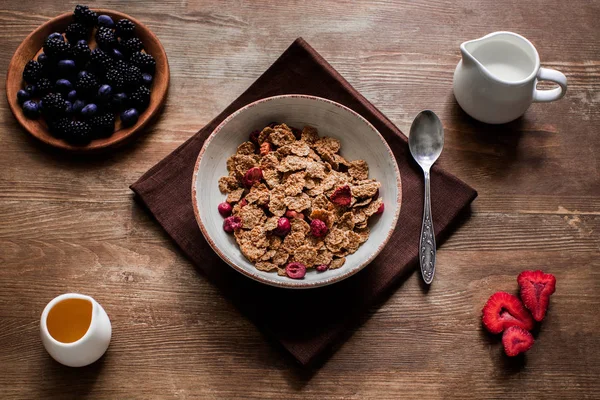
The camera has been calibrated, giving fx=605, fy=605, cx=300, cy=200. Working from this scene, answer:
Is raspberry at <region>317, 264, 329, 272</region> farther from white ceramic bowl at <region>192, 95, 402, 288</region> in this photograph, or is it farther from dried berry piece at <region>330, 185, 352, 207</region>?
dried berry piece at <region>330, 185, 352, 207</region>

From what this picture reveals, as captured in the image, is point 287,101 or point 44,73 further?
point 44,73

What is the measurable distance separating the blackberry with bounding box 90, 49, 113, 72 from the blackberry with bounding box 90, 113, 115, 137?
0.12 metres

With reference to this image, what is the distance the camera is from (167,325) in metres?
1.40

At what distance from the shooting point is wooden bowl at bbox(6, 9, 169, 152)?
1464mm

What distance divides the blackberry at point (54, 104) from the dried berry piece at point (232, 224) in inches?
19.4

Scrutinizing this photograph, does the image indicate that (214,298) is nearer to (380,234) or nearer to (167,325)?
(167,325)

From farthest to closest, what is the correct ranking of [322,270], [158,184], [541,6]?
[541,6] < [158,184] < [322,270]

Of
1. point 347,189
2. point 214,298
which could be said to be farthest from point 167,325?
point 347,189

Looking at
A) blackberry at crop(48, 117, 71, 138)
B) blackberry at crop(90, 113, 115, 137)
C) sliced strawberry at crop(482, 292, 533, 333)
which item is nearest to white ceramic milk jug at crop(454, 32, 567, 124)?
sliced strawberry at crop(482, 292, 533, 333)

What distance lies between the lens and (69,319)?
1.29 m

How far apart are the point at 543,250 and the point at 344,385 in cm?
58

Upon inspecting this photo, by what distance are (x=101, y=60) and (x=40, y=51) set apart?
0.62 feet

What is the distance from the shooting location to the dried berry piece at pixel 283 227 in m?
1.31

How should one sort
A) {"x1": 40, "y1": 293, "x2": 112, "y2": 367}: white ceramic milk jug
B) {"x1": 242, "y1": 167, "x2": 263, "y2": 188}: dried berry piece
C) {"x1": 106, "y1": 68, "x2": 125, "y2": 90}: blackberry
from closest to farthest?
{"x1": 40, "y1": 293, "x2": 112, "y2": 367}: white ceramic milk jug → {"x1": 242, "y1": 167, "x2": 263, "y2": 188}: dried berry piece → {"x1": 106, "y1": 68, "x2": 125, "y2": 90}: blackberry
